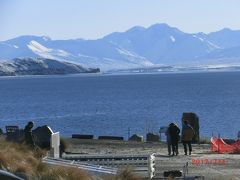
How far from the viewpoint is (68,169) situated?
13.0 metres

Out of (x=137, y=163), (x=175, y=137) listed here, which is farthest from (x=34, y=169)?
(x=175, y=137)

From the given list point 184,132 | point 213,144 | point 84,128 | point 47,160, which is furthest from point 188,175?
point 84,128

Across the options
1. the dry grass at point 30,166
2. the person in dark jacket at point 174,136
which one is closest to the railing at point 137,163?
the dry grass at point 30,166

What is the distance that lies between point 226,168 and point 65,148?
27.1 feet

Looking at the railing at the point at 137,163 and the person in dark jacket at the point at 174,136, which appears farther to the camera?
the person in dark jacket at the point at 174,136

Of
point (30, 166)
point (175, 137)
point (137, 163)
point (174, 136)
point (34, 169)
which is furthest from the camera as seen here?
point (174, 136)

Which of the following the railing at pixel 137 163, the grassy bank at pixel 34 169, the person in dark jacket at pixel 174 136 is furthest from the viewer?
the person in dark jacket at pixel 174 136

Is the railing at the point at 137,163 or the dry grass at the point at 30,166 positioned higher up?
the dry grass at the point at 30,166

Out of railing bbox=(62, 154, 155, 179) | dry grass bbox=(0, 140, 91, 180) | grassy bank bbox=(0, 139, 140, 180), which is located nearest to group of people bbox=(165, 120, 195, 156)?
railing bbox=(62, 154, 155, 179)

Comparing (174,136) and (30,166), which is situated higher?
(30,166)

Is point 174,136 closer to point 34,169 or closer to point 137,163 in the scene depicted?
point 137,163

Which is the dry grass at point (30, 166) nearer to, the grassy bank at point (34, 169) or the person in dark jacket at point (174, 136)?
the grassy bank at point (34, 169)

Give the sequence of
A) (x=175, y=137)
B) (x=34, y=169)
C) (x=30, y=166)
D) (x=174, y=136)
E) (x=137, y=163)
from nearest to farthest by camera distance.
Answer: (x=34, y=169)
(x=30, y=166)
(x=137, y=163)
(x=175, y=137)
(x=174, y=136)

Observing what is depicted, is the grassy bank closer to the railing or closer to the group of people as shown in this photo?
the railing
